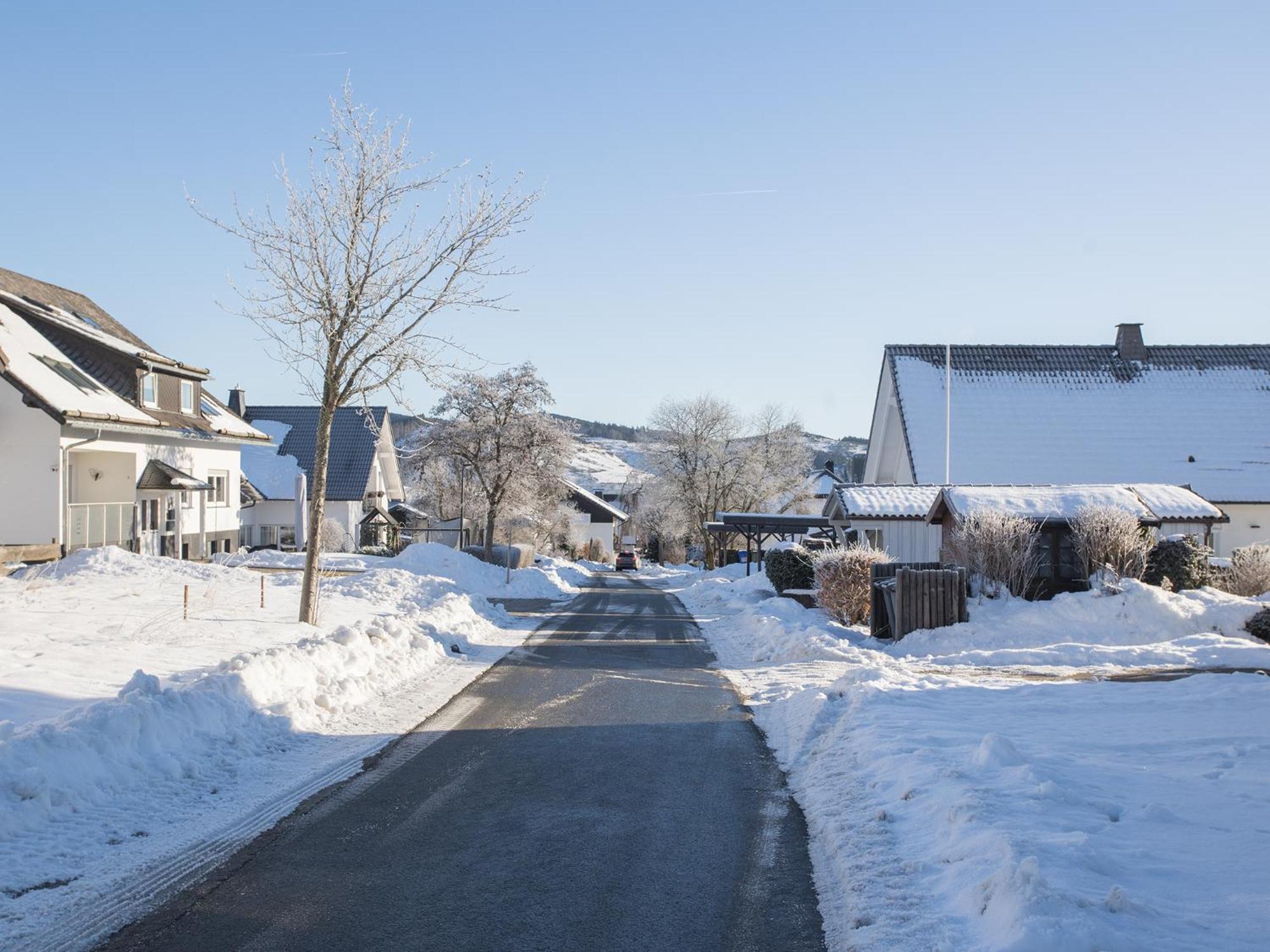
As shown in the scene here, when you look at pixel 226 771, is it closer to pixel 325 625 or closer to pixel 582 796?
pixel 582 796

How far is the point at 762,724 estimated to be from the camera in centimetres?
1063

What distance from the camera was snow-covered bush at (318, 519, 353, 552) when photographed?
48.5 meters

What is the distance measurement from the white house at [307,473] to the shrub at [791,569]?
2283cm

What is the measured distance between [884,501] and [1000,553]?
9.71m

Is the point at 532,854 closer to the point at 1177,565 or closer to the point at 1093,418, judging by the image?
the point at 1177,565

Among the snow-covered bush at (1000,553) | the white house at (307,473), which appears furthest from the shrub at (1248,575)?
the white house at (307,473)

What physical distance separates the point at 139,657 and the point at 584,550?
255 feet

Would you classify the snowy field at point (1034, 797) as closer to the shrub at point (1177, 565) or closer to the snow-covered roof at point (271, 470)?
the shrub at point (1177, 565)

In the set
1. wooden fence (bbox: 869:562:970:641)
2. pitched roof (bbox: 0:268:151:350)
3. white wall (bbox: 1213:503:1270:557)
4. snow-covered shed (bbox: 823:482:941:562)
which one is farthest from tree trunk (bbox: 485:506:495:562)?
wooden fence (bbox: 869:562:970:641)

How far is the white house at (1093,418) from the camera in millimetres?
34188

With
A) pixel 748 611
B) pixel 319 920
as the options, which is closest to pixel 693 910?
pixel 319 920

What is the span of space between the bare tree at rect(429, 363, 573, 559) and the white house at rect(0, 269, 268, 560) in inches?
568

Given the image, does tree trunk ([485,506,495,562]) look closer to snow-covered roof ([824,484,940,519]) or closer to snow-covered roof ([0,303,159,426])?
snow-covered roof ([0,303,159,426])

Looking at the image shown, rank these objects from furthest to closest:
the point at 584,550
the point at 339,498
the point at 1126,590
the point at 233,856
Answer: the point at 584,550 < the point at 339,498 < the point at 1126,590 < the point at 233,856
